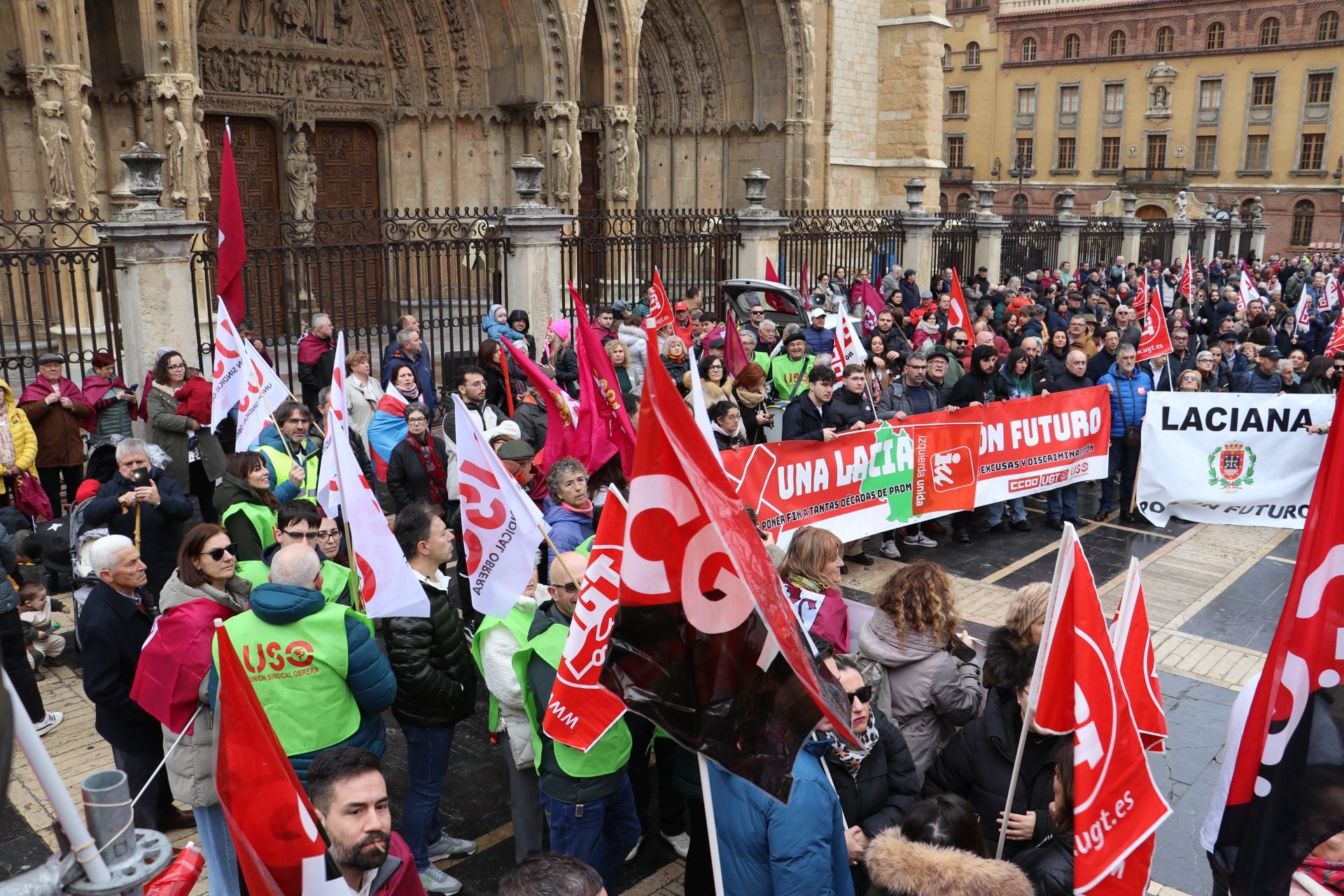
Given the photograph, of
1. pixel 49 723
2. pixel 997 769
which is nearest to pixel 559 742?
pixel 997 769

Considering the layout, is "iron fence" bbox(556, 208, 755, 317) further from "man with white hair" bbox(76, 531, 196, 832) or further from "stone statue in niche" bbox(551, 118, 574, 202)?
"man with white hair" bbox(76, 531, 196, 832)

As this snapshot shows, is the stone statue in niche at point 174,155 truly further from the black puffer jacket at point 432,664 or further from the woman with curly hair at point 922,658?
the woman with curly hair at point 922,658

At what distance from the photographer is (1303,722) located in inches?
111

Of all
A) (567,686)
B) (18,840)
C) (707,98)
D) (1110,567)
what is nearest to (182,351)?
(18,840)

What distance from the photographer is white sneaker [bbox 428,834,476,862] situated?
5.07 metres

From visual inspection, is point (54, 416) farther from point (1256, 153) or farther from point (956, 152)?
point (956, 152)

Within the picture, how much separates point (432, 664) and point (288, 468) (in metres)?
2.85

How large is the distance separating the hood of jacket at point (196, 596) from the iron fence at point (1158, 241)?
98.3 feet

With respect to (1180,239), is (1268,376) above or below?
below

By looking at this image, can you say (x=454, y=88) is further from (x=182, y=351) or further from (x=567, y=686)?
(x=567, y=686)

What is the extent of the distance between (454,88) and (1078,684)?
692 inches

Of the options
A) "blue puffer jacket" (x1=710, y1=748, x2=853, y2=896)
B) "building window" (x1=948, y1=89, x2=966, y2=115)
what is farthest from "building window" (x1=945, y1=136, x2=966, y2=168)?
"blue puffer jacket" (x1=710, y1=748, x2=853, y2=896)

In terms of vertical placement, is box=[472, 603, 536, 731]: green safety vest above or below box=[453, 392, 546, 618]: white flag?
below

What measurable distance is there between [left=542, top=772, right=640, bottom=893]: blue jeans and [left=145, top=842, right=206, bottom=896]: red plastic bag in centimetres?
201
